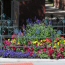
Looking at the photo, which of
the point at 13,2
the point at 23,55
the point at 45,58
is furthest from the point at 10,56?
the point at 13,2

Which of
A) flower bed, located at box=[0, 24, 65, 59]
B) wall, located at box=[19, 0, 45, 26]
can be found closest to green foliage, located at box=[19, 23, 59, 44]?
flower bed, located at box=[0, 24, 65, 59]

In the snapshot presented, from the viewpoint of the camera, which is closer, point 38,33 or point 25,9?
point 38,33

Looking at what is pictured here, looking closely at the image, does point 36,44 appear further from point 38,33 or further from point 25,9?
point 25,9

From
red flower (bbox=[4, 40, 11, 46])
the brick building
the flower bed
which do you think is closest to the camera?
the flower bed

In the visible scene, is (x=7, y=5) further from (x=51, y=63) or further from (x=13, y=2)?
(x=51, y=63)

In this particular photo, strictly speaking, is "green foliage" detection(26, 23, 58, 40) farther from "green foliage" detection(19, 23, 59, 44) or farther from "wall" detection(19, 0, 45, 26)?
"wall" detection(19, 0, 45, 26)

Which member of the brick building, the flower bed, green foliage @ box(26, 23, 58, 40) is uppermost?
A: the brick building

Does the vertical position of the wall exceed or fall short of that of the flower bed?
it exceeds it

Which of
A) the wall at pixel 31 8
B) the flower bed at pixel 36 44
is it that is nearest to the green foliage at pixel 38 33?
the flower bed at pixel 36 44

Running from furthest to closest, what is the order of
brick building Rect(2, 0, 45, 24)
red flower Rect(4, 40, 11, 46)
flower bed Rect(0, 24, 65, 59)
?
brick building Rect(2, 0, 45, 24) → red flower Rect(4, 40, 11, 46) → flower bed Rect(0, 24, 65, 59)

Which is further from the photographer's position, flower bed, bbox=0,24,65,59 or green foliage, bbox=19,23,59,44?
green foliage, bbox=19,23,59,44

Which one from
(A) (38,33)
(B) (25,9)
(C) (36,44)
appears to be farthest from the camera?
(B) (25,9)

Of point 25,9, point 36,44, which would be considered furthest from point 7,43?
point 25,9

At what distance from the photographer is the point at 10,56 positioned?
10570 millimetres
